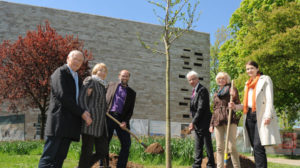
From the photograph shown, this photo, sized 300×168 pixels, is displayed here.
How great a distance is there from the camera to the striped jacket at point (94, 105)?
12.8ft

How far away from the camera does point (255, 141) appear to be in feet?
14.0

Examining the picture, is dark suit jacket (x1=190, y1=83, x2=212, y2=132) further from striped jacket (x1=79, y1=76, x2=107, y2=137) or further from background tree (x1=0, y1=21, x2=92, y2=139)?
background tree (x1=0, y1=21, x2=92, y2=139)

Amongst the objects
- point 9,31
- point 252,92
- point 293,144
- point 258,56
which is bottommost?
point 293,144

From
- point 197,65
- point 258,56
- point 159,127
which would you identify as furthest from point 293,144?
point 197,65

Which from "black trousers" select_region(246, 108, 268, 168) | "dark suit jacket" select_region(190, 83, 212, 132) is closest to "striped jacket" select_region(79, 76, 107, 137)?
"dark suit jacket" select_region(190, 83, 212, 132)

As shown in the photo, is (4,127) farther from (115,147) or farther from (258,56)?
(258,56)

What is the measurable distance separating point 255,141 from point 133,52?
21842 millimetres

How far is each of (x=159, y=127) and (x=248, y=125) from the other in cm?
1994

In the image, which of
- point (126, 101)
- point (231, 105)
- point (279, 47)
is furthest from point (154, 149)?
point (279, 47)

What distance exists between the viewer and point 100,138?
13.7ft

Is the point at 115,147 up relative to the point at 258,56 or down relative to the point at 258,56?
down

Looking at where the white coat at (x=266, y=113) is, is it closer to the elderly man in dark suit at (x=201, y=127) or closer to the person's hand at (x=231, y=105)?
the person's hand at (x=231, y=105)

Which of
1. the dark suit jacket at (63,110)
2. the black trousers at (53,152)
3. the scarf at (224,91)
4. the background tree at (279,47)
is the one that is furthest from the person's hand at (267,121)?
the background tree at (279,47)

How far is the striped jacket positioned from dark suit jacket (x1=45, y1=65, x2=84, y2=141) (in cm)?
36
